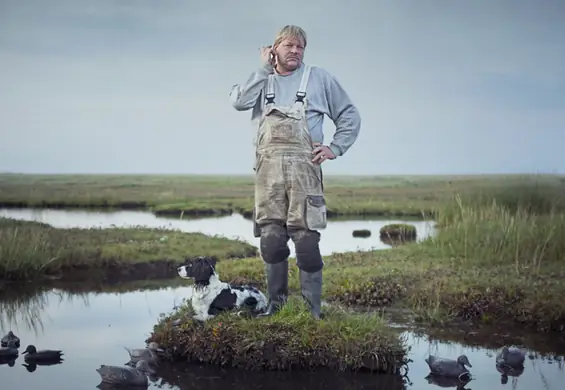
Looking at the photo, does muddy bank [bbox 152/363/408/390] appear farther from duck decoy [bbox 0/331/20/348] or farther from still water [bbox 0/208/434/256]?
still water [bbox 0/208/434/256]

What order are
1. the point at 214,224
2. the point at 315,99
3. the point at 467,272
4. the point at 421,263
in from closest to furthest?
the point at 315,99, the point at 467,272, the point at 421,263, the point at 214,224

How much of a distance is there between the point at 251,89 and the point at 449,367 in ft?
8.75

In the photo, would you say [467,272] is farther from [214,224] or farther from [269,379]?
[214,224]

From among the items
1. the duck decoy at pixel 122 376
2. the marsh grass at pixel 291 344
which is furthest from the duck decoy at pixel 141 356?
the duck decoy at pixel 122 376

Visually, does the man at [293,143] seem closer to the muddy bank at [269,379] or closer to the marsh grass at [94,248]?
the muddy bank at [269,379]

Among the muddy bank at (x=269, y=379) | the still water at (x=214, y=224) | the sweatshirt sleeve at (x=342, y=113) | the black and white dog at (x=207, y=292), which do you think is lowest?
the muddy bank at (x=269, y=379)

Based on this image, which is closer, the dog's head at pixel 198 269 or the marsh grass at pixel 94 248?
the dog's head at pixel 198 269

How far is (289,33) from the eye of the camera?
6.47m

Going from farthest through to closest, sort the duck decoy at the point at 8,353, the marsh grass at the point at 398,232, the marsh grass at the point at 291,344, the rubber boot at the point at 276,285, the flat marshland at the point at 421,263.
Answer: the marsh grass at the point at 398,232 → the flat marshland at the point at 421,263 → the rubber boot at the point at 276,285 → the duck decoy at the point at 8,353 → the marsh grass at the point at 291,344

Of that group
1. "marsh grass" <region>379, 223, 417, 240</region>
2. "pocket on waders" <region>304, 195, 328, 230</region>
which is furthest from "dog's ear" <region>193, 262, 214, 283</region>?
"marsh grass" <region>379, 223, 417, 240</region>

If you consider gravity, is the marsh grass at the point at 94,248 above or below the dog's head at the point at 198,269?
below

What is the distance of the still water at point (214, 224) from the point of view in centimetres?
1633

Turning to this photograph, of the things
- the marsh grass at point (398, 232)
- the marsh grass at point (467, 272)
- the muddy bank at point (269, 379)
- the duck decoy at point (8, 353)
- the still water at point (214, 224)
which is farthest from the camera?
the marsh grass at point (398, 232)

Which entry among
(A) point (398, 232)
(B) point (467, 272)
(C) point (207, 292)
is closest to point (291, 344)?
(C) point (207, 292)
